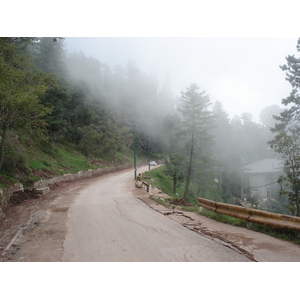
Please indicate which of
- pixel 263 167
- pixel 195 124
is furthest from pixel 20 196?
pixel 263 167

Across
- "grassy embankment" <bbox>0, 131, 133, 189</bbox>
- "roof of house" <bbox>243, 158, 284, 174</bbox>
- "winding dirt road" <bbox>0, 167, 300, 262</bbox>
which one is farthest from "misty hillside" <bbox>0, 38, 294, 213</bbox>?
"winding dirt road" <bbox>0, 167, 300, 262</bbox>

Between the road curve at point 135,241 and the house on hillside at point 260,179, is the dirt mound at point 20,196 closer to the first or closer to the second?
the road curve at point 135,241

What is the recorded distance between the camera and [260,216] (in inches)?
264

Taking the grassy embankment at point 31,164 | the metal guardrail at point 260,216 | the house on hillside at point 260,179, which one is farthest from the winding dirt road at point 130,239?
the house on hillside at point 260,179

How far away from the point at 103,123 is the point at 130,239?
45.4 m

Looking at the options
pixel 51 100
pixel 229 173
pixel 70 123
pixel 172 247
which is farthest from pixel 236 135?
pixel 172 247

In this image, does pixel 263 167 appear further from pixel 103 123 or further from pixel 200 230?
pixel 200 230

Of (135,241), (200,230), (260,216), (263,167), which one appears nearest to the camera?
(135,241)

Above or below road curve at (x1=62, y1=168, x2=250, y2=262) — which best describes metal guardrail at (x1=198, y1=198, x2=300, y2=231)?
above

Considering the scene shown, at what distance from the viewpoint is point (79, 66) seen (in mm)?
77125

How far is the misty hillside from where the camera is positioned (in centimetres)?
1345

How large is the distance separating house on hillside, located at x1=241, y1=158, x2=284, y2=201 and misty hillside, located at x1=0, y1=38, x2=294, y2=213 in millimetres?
1727

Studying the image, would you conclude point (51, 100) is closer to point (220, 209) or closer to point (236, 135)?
point (220, 209)

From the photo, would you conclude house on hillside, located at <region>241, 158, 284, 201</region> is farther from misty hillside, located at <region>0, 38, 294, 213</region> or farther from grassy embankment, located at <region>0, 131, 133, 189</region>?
grassy embankment, located at <region>0, 131, 133, 189</region>
